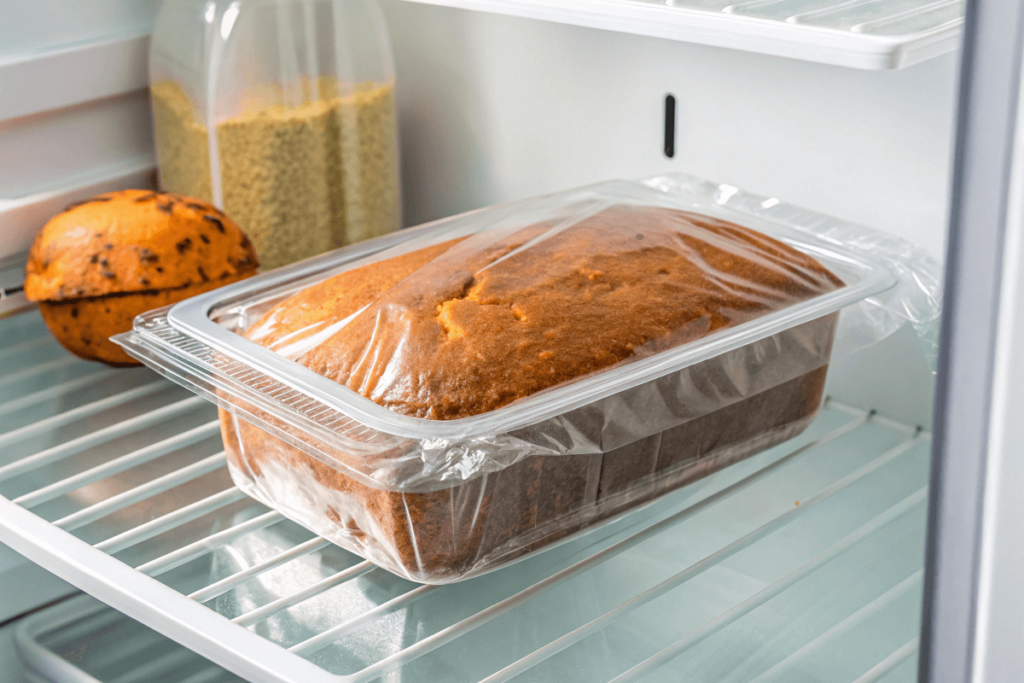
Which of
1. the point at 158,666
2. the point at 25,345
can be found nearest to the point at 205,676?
the point at 158,666

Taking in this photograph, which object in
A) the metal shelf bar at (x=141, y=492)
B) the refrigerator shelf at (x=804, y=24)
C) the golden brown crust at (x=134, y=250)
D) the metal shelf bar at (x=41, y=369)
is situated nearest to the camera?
the refrigerator shelf at (x=804, y=24)

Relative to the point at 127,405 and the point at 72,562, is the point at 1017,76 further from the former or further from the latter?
the point at 127,405

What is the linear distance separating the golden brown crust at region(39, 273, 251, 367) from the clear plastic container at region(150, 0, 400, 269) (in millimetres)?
116

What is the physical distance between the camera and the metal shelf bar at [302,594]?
2.22ft

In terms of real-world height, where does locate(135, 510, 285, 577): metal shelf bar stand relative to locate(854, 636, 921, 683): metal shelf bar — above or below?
above

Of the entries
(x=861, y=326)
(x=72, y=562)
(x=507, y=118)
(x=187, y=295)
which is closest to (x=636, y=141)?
(x=507, y=118)

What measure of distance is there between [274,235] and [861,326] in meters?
0.56

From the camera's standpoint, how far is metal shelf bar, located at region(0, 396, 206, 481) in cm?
84

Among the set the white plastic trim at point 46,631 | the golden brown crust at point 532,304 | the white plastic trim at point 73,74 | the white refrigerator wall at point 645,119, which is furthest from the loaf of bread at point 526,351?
the white plastic trim at point 73,74

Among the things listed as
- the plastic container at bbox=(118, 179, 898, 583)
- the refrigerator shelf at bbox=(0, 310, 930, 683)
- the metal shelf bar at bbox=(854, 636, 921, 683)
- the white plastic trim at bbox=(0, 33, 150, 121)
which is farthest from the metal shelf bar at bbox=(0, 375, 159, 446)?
the metal shelf bar at bbox=(854, 636, 921, 683)

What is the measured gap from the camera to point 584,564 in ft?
2.37

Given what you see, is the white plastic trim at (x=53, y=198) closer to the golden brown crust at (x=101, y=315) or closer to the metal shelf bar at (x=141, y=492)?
the golden brown crust at (x=101, y=315)

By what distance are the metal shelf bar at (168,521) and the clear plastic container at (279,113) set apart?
0.30 metres

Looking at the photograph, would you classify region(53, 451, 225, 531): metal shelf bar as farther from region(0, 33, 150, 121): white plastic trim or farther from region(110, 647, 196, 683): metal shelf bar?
region(0, 33, 150, 121): white plastic trim
